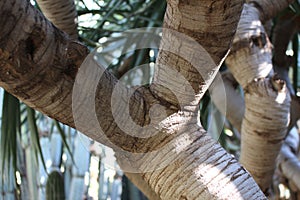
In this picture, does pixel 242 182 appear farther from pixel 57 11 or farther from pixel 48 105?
pixel 57 11

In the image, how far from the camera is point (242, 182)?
0.73 meters

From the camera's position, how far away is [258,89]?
45.5 inches

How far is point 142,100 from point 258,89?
48 centimetres

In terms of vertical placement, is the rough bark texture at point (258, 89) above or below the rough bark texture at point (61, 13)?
below

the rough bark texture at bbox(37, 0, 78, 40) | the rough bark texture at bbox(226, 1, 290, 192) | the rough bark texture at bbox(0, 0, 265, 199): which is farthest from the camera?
the rough bark texture at bbox(226, 1, 290, 192)

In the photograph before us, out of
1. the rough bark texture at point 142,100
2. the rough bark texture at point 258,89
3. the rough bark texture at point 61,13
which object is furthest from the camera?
the rough bark texture at point 258,89

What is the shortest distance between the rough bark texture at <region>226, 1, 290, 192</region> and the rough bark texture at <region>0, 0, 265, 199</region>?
0.41m

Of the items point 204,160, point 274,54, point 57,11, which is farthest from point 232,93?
point 204,160

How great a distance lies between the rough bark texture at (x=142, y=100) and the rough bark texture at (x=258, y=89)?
0.41m

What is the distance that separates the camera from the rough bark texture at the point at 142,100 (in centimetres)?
57

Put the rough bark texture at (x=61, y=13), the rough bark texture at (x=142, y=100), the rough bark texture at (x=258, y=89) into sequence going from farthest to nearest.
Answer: the rough bark texture at (x=258, y=89) < the rough bark texture at (x=61, y=13) < the rough bark texture at (x=142, y=100)

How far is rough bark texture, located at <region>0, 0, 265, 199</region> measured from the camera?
0.57 m

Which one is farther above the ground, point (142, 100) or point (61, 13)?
point (61, 13)

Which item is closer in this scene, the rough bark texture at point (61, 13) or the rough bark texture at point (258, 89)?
the rough bark texture at point (61, 13)
